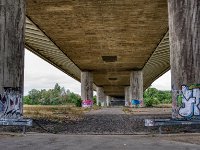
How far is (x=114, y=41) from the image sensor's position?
115 ft

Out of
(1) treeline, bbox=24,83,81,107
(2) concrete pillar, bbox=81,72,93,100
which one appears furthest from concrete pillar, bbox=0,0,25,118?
(1) treeline, bbox=24,83,81,107

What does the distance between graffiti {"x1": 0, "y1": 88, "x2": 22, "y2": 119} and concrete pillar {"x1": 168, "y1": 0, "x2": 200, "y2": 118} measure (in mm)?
7762

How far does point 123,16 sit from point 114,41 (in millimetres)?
8367

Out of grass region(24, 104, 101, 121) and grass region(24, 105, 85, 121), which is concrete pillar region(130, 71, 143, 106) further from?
grass region(24, 105, 85, 121)

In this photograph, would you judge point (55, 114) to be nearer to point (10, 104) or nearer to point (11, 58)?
point (10, 104)

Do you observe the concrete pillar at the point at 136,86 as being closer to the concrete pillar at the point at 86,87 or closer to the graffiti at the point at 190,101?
the concrete pillar at the point at 86,87

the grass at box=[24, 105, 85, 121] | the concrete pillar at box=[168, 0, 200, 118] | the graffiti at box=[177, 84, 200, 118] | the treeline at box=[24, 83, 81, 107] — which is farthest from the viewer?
the treeline at box=[24, 83, 81, 107]

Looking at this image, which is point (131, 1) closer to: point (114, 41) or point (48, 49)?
point (114, 41)

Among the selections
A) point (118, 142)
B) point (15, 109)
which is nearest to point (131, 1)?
point (15, 109)

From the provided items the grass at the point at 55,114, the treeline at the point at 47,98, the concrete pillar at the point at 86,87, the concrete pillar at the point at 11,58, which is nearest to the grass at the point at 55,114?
the grass at the point at 55,114

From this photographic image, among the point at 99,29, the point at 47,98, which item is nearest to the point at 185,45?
the point at 99,29

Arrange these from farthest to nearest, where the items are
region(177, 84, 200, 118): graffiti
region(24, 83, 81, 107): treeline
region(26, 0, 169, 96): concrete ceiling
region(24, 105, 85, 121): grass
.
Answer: region(24, 83, 81, 107): treeline < region(26, 0, 169, 96): concrete ceiling < region(24, 105, 85, 121): grass < region(177, 84, 200, 118): graffiti

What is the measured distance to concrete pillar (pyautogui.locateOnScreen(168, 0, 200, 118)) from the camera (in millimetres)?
15086

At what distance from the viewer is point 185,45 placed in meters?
15.3
